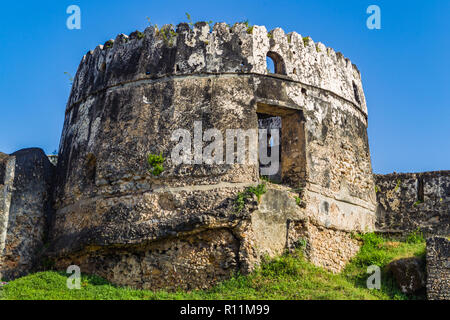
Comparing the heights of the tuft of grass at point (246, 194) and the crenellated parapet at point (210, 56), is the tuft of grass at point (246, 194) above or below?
below

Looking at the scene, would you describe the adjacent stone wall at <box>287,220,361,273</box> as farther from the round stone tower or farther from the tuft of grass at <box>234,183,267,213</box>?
the tuft of grass at <box>234,183,267,213</box>

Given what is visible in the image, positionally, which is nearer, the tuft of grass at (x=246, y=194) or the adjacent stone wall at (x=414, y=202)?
the tuft of grass at (x=246, y=194)


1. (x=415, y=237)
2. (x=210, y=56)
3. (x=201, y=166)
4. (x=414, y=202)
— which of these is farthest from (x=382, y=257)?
(x=210, y=56)

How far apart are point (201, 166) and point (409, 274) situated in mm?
4162

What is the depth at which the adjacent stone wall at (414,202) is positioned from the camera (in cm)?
1454

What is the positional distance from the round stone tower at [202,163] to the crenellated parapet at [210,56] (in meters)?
0.03

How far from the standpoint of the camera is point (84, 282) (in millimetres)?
11805

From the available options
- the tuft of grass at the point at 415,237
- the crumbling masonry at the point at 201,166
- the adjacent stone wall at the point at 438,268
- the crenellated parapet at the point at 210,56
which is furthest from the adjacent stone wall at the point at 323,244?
the crenellated parapet at the point at 210,56

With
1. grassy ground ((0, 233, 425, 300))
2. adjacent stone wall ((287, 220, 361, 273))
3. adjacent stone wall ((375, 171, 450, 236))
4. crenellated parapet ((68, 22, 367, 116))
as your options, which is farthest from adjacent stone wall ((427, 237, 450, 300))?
crenellated parapet ((68, 22, 367, 116))

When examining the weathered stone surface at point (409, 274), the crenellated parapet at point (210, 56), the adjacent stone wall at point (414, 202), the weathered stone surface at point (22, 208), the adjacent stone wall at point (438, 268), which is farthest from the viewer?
the adjacent stone wall at point (414, 202)

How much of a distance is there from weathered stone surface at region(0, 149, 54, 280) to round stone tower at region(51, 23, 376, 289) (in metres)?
0.42

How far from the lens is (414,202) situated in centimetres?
1484

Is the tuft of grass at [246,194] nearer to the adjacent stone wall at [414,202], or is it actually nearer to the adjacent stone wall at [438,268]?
the adjacent stone wall at [438,268]

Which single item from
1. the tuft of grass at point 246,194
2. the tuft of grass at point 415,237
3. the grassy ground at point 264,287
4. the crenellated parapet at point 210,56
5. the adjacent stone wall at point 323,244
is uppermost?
the crenellated parapet at point 210,56
